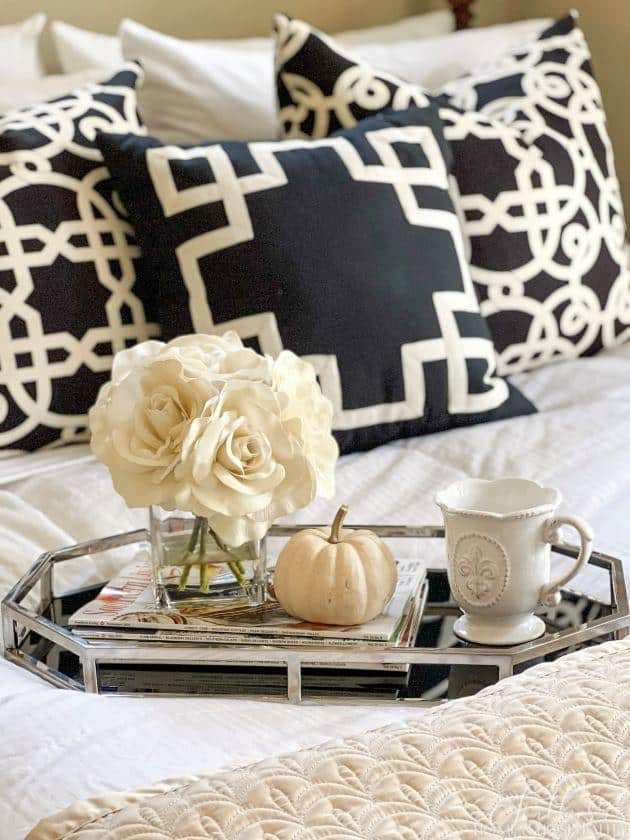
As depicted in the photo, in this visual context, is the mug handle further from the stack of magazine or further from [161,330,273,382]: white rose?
[161,330,273,382]: white rose

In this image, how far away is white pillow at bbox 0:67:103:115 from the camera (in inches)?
66.8

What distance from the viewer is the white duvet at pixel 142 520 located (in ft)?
2.32

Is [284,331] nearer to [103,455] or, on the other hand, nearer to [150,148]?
[150,148]

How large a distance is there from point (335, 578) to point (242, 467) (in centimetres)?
12

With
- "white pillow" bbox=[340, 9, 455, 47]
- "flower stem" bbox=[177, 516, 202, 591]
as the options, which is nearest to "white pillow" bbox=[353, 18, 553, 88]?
"white pillow" bbox=[340, 9, 455, 47]

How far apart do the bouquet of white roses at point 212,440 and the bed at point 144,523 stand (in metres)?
0.16

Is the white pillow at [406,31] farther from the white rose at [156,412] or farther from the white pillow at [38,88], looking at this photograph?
the white rose at [156,412]

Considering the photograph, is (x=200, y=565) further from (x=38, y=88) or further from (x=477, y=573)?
(x=38, y=88)

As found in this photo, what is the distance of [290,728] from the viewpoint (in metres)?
0.77

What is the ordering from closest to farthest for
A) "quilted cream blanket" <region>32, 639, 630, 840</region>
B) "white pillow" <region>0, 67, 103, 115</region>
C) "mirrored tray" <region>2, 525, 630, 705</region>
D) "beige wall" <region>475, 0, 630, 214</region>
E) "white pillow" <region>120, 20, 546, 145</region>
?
"quilted cream blanket" <region>32, 639, 630, 840</region>, "mirrored tray" <region>2, 525, 630, 705</region>, "white pillow" <region>0, 67, 103, 115</region>, "white pillow" <region>120, 20, 546, 145</region>, "beige wall" <region>475, 0, 630, 214</region>

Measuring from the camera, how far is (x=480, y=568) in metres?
0.86

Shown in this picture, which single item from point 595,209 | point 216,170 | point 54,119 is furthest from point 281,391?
point 595,209

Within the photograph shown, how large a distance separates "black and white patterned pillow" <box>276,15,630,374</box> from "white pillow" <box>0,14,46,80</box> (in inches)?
19.1

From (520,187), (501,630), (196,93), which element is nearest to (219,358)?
(501,630)
